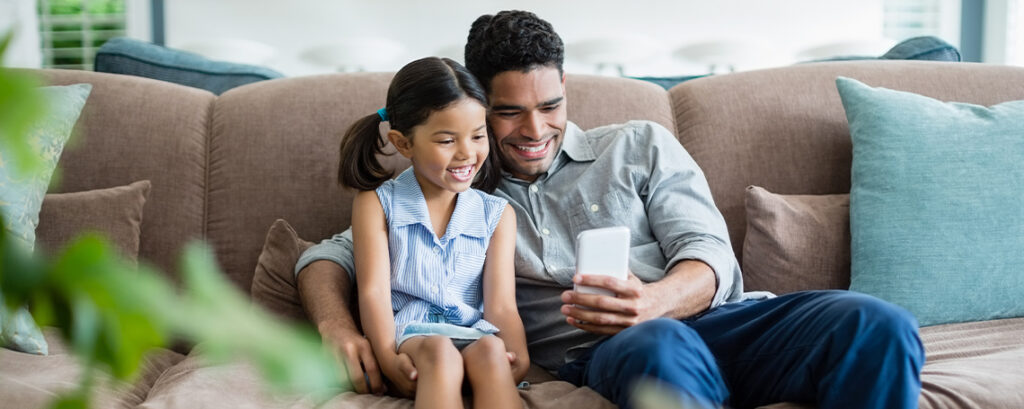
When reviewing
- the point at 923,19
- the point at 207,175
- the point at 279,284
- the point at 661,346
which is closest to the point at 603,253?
the point at 661,346

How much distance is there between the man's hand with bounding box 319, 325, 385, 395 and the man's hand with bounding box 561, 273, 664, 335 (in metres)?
0.32

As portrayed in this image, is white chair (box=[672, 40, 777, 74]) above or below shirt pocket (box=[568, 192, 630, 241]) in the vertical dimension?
above

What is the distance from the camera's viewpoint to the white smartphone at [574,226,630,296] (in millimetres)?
1397

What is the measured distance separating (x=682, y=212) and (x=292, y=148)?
0.85 m

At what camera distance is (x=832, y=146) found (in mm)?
2059

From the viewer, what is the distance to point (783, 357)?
54.0 inches

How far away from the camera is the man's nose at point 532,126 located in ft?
5.72

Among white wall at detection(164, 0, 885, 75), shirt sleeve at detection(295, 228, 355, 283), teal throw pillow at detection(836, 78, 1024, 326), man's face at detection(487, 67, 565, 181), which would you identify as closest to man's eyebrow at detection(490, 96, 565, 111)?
man's face at detection(487, 67, 565, 181)

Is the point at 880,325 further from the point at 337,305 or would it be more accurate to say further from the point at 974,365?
the point at 337,305

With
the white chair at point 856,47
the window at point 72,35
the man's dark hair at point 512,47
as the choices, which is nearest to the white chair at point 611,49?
the white chair at point 856,47

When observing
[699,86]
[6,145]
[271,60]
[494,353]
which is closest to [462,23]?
[271,60]

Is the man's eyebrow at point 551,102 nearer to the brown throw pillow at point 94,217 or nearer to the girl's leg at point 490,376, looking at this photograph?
the girl's leg at point 490,376

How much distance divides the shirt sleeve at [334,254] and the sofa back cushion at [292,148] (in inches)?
7.3

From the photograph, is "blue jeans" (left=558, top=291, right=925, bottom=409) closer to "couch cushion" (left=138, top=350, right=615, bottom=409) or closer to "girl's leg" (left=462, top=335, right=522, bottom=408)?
"couch cushion" (left=138, top=350, right=615, bottom=409)
